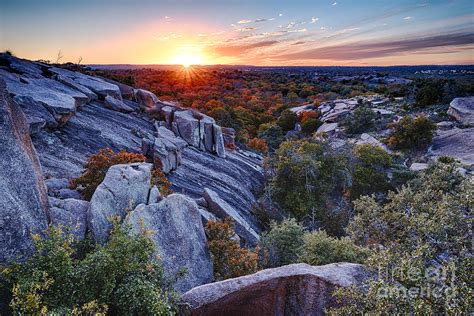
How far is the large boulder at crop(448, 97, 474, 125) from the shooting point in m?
45.9

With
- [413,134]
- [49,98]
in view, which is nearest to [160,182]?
[49,98]

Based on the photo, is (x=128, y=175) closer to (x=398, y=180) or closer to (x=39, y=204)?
(x=39, y=204)

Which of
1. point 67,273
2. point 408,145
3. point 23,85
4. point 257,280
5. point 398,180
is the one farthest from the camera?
point 408,145

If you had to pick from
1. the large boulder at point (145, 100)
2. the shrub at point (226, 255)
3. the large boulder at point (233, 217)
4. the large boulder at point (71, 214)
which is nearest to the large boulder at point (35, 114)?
the large boulder at point (71, 214)

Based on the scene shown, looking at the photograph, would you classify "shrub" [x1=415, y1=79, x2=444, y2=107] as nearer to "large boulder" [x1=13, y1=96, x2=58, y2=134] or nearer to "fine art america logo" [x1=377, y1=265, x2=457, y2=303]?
"fine art america logo" [x1=377, y1=265, x2=457, y2=303]

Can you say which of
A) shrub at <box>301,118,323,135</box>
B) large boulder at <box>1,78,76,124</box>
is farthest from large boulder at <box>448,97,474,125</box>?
large boulder at <box>1,78,76,124</box>

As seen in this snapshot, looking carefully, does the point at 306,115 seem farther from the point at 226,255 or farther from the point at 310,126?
the point at 226,255

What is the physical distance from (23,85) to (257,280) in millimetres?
26484

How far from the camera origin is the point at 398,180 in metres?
30.7

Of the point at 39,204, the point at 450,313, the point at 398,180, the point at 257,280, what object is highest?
the point at 39,204

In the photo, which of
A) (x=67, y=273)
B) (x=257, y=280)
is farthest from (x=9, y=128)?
(x=257, y=280)

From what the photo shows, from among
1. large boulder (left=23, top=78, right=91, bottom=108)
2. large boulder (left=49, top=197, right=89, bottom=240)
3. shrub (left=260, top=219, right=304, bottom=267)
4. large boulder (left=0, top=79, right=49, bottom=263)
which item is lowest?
shrub (left=260, top=219, right=304, bottom=267)

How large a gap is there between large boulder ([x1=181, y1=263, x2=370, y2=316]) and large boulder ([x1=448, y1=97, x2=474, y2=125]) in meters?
47.3

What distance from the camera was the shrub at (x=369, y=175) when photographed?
102ft
